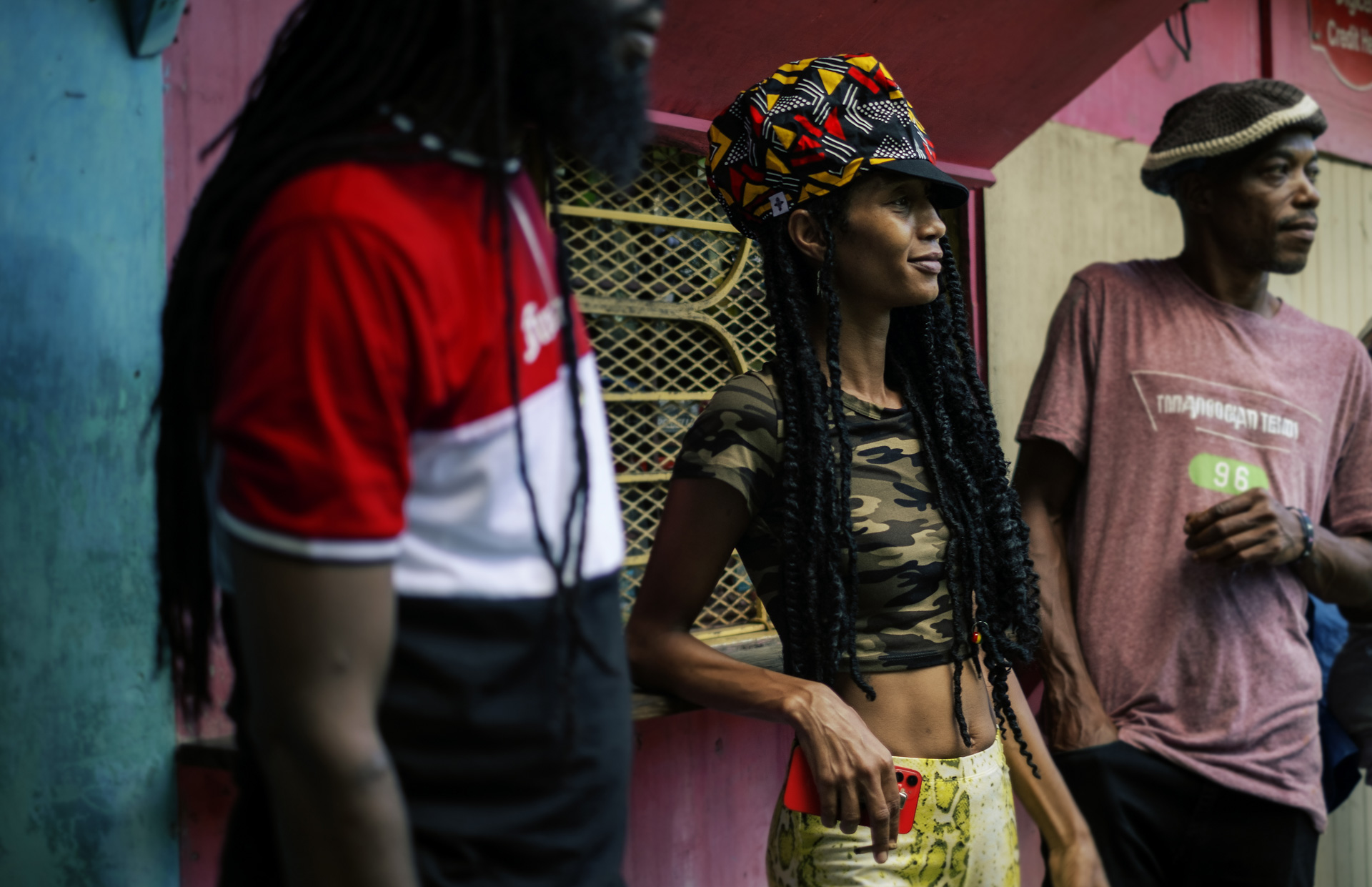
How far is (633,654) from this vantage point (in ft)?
5.35

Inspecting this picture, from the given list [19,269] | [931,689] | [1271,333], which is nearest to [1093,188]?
[1271,333]

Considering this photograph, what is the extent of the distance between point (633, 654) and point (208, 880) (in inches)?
37.2

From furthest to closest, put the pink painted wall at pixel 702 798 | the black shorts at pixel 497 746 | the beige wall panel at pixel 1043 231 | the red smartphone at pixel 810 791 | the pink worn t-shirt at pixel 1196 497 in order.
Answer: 1. the beige wall panel at pixel 1043 231
2. the pink painted wall at pixel 702 798
3. the pink worn t-shirt at pixel 1196 497
4. the red smartphone at pixel 810 791
5. the black shorts at pixel 497 746

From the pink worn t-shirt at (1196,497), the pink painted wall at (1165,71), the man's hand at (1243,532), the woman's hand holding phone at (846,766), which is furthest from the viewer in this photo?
the pink painted wall at (1165,71)

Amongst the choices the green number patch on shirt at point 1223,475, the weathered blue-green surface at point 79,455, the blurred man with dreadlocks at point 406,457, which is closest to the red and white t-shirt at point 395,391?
the blurred man with dreadlocks at point 406,457

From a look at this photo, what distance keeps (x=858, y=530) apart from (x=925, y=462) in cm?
19

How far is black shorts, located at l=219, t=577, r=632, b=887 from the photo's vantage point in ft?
2.74

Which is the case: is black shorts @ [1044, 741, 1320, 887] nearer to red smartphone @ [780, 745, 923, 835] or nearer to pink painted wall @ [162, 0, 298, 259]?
red smartphone @ [780, 745, 923, 835]

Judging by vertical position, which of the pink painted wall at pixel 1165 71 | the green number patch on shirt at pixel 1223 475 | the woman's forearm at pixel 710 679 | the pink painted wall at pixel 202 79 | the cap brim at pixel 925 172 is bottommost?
the woman's forearm at pixel 710 679

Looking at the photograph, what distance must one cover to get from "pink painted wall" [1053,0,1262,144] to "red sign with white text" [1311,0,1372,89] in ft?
1.47

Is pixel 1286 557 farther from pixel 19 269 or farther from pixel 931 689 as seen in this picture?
pixel 19 269

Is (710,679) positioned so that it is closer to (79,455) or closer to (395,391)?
(395,391)

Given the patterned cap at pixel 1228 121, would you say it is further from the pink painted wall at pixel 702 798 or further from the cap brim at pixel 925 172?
the pink painted wall at pixel 702 798

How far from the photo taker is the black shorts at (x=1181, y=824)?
2346mm
